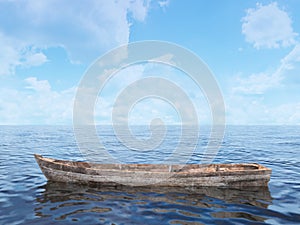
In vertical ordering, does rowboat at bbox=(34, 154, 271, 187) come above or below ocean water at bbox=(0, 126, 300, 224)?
above

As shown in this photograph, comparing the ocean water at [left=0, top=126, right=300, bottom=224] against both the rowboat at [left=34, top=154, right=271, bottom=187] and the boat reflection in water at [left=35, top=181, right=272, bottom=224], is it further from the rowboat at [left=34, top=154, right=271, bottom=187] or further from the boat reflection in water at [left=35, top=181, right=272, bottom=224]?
the rowboat at [left=34, top=154, right=271, bottom=187]

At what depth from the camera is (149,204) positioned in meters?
10.6

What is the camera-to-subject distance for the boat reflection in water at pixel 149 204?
9.18 m

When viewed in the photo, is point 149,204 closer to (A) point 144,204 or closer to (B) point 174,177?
(A) point 144,204

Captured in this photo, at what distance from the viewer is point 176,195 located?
1176cm

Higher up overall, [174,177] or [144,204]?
[174,177]

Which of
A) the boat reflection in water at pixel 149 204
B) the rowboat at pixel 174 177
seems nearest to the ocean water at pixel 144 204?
the boat reflection in water at pixel 149 204

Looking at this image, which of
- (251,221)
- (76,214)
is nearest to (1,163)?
(76,214)

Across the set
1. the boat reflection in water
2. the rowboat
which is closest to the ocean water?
the boat reflection in water

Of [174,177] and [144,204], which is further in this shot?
[174,177]

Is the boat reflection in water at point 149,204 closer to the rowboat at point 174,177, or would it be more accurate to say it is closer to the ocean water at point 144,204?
the ocean water at point 144,204

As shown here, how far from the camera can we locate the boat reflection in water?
918 centimetres

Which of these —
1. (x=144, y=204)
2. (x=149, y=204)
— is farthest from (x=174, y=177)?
(x=144, y=204)

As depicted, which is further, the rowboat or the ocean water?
the rowboat
